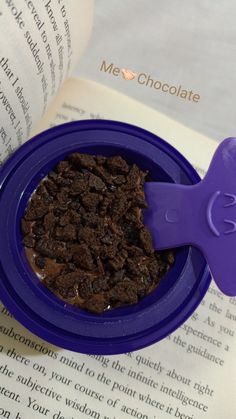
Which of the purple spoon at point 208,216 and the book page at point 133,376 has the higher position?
the purple spoon at point 208,216

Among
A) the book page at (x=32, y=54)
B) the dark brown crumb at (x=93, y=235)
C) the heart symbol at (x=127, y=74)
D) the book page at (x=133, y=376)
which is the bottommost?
the book page at (x=133, y=376)

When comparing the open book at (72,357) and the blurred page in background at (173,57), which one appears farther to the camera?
the blurred page in background at (173,57)

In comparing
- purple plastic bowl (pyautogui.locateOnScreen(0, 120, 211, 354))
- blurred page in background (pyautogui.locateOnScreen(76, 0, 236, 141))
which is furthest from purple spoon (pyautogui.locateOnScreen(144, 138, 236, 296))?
blurred page in background (pyautogui.locateOnScreen(76, 0, 236, 141))

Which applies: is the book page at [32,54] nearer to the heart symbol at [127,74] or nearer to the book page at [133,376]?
the heart symbol at [127,74]

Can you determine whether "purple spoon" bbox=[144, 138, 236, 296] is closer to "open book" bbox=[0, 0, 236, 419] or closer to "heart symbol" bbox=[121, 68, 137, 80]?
"open book" bbox=[0, 0, 236, 419]

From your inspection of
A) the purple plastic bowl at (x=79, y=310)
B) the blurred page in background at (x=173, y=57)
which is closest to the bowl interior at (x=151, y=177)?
the purple plastic bowl at (x=79, y=310)

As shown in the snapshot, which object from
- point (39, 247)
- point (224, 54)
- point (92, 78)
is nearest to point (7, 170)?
point (39, 247)

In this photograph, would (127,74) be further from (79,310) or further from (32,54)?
(79,310)
